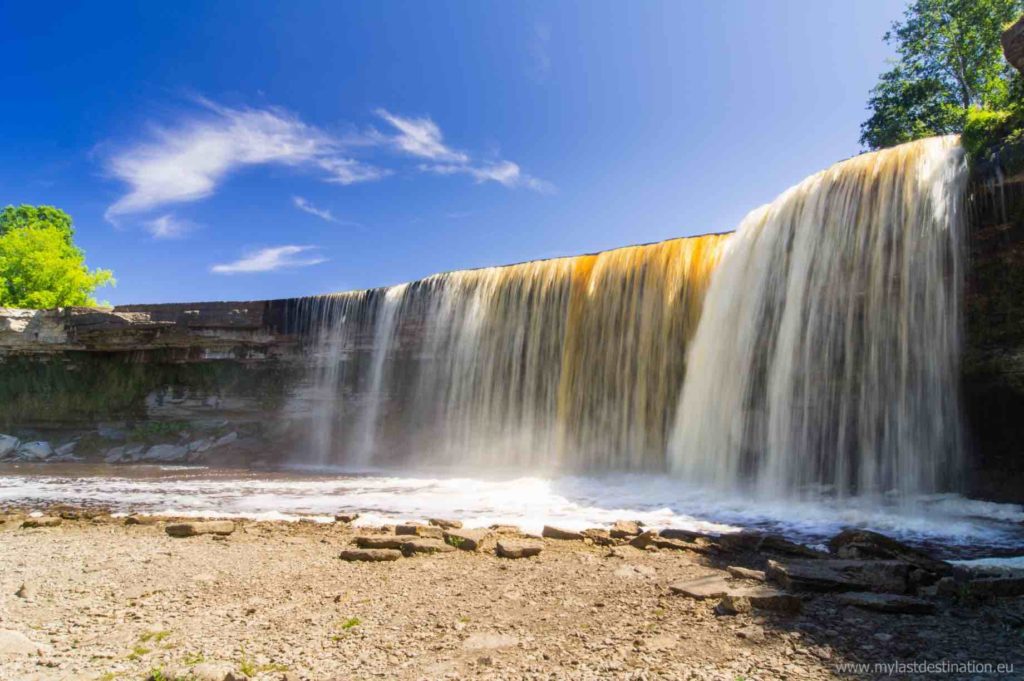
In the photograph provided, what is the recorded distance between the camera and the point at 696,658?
136 inches

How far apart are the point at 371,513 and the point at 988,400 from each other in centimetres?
1051

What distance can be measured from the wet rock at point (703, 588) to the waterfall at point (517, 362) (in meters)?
10.5

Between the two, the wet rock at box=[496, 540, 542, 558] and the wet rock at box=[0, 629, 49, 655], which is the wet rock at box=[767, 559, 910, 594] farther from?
A: the wet rock at box=[0, 629, 49, 655]

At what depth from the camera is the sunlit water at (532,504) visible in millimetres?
8266

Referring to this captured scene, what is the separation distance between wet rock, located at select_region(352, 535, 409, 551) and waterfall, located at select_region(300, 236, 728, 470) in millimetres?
10049

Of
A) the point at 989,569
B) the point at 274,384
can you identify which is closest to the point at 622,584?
the point at 989,569

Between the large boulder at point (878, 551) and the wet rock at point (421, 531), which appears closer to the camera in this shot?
the large boulder at point (878, 551)

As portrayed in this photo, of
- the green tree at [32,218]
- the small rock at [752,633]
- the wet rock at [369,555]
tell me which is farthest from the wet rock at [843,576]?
the green tree at [32,218]

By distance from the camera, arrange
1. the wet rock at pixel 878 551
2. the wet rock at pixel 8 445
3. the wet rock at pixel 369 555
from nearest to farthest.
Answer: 1. the wet rock at pixel 878 551
2. the wet rock at pixel 369 555
3. the wet rock at pixel 8 445

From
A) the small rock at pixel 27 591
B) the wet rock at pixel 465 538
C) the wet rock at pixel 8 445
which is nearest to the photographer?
the small rock at pixel 27 591

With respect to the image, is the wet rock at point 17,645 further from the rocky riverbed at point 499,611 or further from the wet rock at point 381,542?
the wet rock at point 381,542

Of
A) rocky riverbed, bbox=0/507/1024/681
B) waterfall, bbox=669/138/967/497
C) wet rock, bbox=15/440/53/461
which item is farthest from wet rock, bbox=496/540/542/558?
wet rock, bbox=15/440/53/461

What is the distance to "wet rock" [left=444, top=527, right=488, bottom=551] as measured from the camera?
6.50m

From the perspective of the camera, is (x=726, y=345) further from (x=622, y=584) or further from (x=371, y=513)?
(x=622, y=584)
